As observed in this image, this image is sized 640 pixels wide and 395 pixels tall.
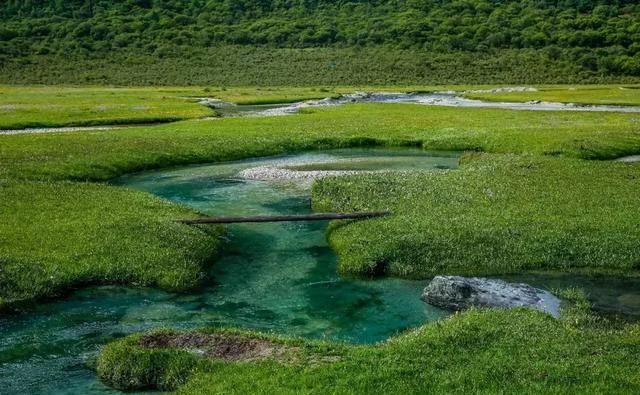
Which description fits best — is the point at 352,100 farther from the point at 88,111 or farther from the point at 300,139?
the point at 300,139

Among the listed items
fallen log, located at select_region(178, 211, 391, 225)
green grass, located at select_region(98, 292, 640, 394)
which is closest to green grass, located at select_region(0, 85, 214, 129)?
fallen log, located at select_region(178, 211, 391, 225)

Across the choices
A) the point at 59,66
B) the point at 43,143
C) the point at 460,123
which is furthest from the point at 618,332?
the point at 59,66

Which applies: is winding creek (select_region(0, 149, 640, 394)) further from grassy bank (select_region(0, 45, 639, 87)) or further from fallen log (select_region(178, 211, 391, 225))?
grassy bank (select_region(0, 45, 639, 87))

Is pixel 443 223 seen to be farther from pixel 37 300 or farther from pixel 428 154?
pixel 428 154

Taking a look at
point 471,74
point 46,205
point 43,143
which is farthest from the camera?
point 471,74

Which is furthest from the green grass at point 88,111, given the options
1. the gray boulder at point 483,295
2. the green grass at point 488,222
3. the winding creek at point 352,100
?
the gray boulder at point 483,295

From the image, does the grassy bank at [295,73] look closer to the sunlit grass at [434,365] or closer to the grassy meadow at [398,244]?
the grassy meadow at [398,244]
